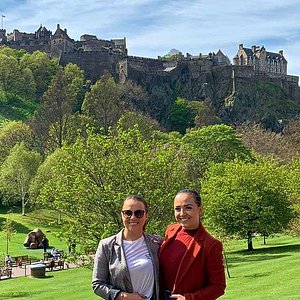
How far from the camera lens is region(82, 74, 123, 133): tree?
7550 cm

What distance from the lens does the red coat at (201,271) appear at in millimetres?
5738

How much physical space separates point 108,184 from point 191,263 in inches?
713

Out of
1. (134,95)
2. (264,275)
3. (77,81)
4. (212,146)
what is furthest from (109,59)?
(264,275)

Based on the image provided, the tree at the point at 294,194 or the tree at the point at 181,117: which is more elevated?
the tree at the point at 181,117

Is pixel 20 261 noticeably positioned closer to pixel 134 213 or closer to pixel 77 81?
pixel 134 213

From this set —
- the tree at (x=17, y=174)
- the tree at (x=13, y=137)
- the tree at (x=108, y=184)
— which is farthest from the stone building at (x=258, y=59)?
the tree at (x=108, y=184)

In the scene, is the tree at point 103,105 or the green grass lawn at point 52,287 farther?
the tree at point 103,105

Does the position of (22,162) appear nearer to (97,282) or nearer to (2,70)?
(2,70)

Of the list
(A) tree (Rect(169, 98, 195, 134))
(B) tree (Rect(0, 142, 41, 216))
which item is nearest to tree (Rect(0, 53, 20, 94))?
(A) tree (Rect(169, 98, 195, 134))

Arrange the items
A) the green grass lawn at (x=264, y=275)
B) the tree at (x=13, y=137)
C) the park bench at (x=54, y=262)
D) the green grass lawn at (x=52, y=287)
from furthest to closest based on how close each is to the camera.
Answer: the tree at (x=13, y=137) < the park bench at (x=54, y=262) < the green grass lawn at (x=52, y=287) < the green grass lawn at (x=264, y=275)

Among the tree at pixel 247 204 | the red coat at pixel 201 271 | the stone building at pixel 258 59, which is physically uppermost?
the stone building at pixel 258 59

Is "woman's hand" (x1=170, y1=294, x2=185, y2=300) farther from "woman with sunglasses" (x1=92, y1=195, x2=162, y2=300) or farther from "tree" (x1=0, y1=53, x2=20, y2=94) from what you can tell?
"tree" (x1=0, y1=53, x2=20, y2=94)

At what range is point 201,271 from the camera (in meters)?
5.79

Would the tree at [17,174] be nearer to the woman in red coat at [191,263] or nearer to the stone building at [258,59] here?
the woman in red coat at [191,263]
